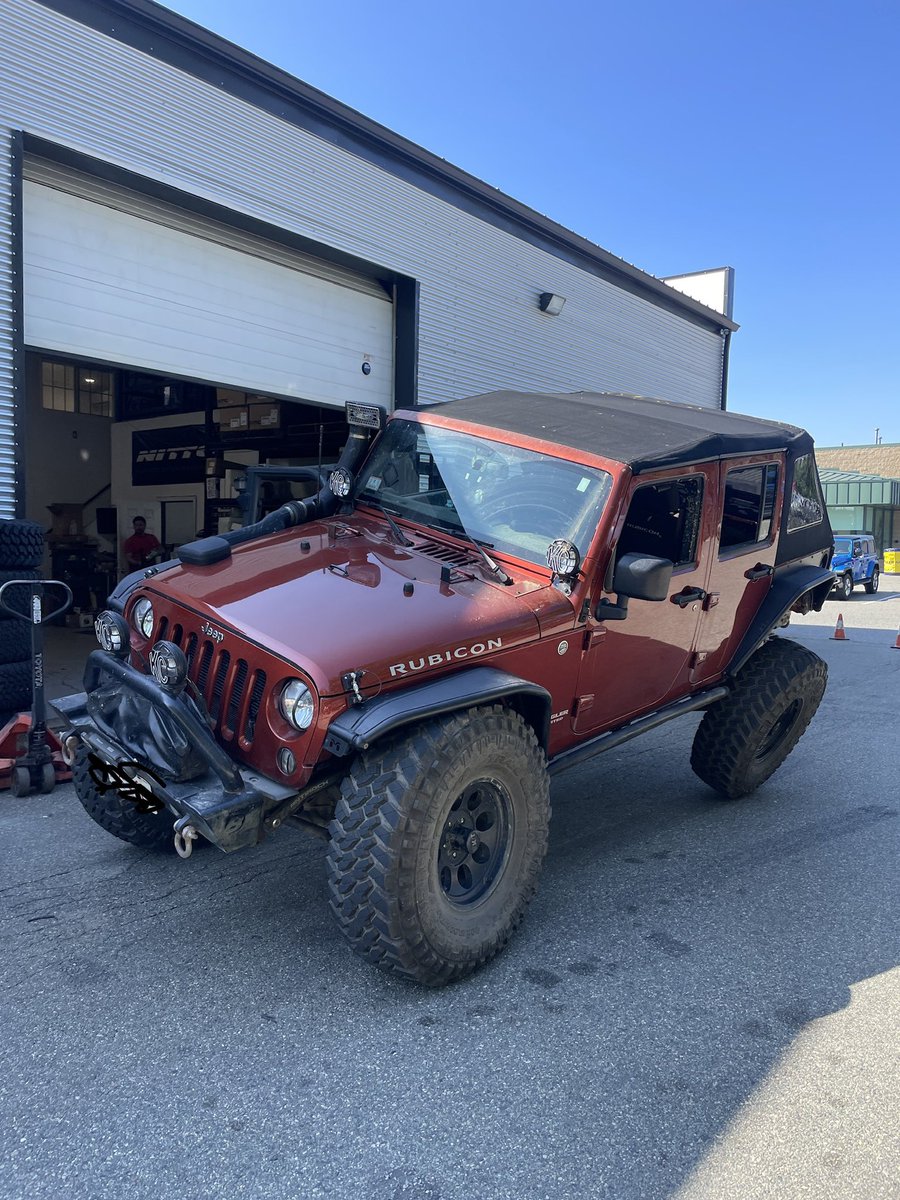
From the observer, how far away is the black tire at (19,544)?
576cm

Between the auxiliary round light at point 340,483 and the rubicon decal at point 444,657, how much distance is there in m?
1.68

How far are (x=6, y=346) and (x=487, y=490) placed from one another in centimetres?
459

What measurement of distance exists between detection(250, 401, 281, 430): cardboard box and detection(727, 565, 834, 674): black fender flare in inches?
365

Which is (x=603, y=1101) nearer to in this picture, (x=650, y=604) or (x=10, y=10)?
(x=650, y=604)

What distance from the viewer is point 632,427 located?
14.3 ft

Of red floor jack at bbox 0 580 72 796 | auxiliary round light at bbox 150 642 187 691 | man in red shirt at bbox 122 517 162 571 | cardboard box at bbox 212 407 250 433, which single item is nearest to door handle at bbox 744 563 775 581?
auxiliary round light at bbox 150 642 187 691

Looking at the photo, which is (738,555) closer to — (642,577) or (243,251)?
(642,577)

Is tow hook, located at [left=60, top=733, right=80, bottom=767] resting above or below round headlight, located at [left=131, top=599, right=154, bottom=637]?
below

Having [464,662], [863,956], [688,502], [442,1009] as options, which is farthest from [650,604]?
[442,1009]

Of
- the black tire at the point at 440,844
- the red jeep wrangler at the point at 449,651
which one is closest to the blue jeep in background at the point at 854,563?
the red jeep wrangler at the point at 449,651

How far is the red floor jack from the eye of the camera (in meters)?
5.21

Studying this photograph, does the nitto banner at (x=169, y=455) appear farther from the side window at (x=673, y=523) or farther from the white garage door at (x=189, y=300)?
the side window at (x=673, y=523)

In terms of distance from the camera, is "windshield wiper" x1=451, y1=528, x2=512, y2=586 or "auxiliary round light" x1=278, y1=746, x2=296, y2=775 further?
"windshield wiper" x1=451, y1=528, x2=512, y2=586

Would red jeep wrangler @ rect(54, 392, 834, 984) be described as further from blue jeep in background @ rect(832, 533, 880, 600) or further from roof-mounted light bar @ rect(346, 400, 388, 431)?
blue jeep in background @ rect(832, 533, 880, 600)
